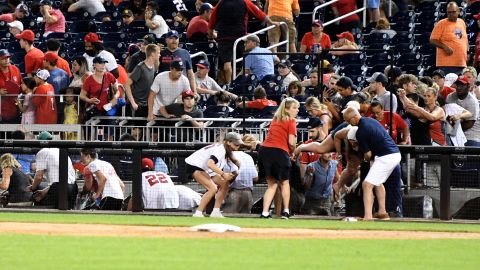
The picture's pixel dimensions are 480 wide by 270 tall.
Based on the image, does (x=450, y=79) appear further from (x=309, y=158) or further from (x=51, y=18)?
(x=51, y=18)

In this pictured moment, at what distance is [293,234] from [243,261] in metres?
3.49

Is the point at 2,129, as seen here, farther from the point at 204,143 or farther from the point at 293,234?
the point at 293,234

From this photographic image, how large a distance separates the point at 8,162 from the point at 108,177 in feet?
4.99

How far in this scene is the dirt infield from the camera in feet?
52.4

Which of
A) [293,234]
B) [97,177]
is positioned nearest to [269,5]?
[97,177]

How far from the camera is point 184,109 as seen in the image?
21781 millimetres

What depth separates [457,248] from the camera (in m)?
14.7

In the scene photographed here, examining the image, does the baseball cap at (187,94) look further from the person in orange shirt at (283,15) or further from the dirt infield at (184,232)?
the dirt infield at (184,232)

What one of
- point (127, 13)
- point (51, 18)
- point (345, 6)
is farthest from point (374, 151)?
point (51, 18)

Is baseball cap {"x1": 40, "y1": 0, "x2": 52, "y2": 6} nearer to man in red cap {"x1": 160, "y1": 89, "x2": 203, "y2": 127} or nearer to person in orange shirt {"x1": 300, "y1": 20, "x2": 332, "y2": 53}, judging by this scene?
person in orange shirt {"x1": 300, "y1": 20, "x2": 332, "y2": 53}

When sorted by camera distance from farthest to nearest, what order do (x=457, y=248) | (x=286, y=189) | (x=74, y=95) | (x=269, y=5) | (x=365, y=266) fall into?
(x=269, y=5) → (x=74, y=95) → (x=286, y=189) → (x=457, y=248) → (x=365, y=266)

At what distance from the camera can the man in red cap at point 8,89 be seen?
73.6 feet

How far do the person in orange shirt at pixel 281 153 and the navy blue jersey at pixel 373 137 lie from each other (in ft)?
3.05

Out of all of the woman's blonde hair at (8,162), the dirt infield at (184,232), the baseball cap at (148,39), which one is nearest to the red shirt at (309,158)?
the dirt infield at (184,232)
